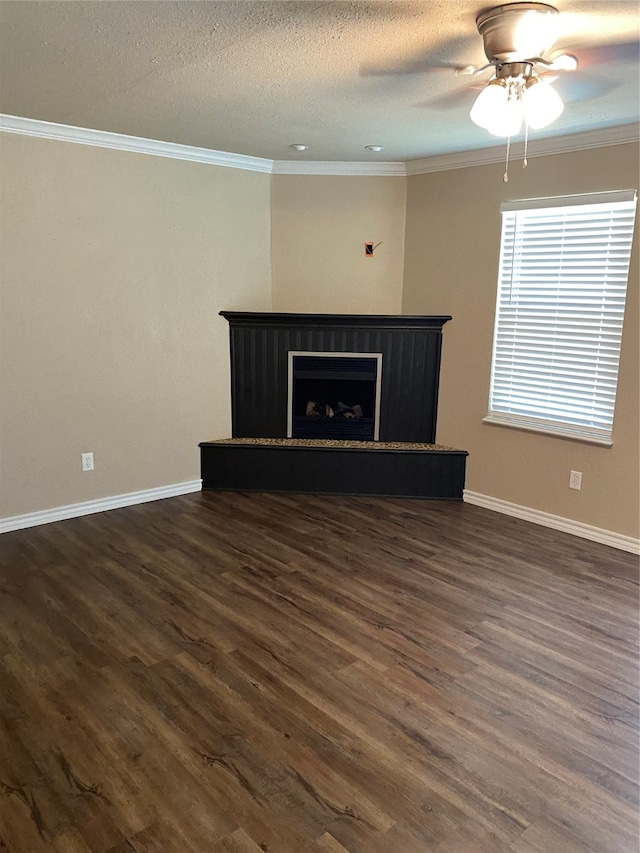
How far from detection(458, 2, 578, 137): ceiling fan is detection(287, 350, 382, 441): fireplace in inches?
Result: 95.8

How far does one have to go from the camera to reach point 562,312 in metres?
3.98

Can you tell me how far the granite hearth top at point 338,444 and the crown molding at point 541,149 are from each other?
1946 mm

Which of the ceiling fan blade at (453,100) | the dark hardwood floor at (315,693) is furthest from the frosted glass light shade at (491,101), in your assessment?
the dark hardwood floor at (315,693)

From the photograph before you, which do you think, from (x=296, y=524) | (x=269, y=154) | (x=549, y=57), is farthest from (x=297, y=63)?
(x=296, y=524)

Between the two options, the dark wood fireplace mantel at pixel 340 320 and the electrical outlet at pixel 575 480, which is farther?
the dark wood fireplace mantel at pixel 340 320

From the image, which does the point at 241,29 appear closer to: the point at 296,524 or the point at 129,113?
the point at 129,113

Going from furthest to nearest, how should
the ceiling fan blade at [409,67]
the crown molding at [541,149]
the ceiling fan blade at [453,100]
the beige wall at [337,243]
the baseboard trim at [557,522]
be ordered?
the beige wall at [337,243] < the baseboard trim at [557,522] < the crown molding at [541,149] < the ceiling fan blade at [453,100] < the ceiling fan blade at [409,67]

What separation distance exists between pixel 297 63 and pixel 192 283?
2.15 meters

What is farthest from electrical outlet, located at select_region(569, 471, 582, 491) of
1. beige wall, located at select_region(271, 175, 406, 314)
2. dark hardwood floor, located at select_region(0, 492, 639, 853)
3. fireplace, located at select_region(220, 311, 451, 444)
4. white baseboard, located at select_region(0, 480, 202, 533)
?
white baseboard, located at select_region(0, 480, 202, 533)

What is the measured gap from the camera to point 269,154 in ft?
14.5

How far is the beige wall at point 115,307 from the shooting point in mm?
3809

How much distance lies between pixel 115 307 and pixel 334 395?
1.73 meters

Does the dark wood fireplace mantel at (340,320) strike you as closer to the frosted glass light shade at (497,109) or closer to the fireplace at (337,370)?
the fireplace at (337,370)

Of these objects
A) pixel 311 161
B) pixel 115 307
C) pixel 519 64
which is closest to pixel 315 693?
pixel 519 64
